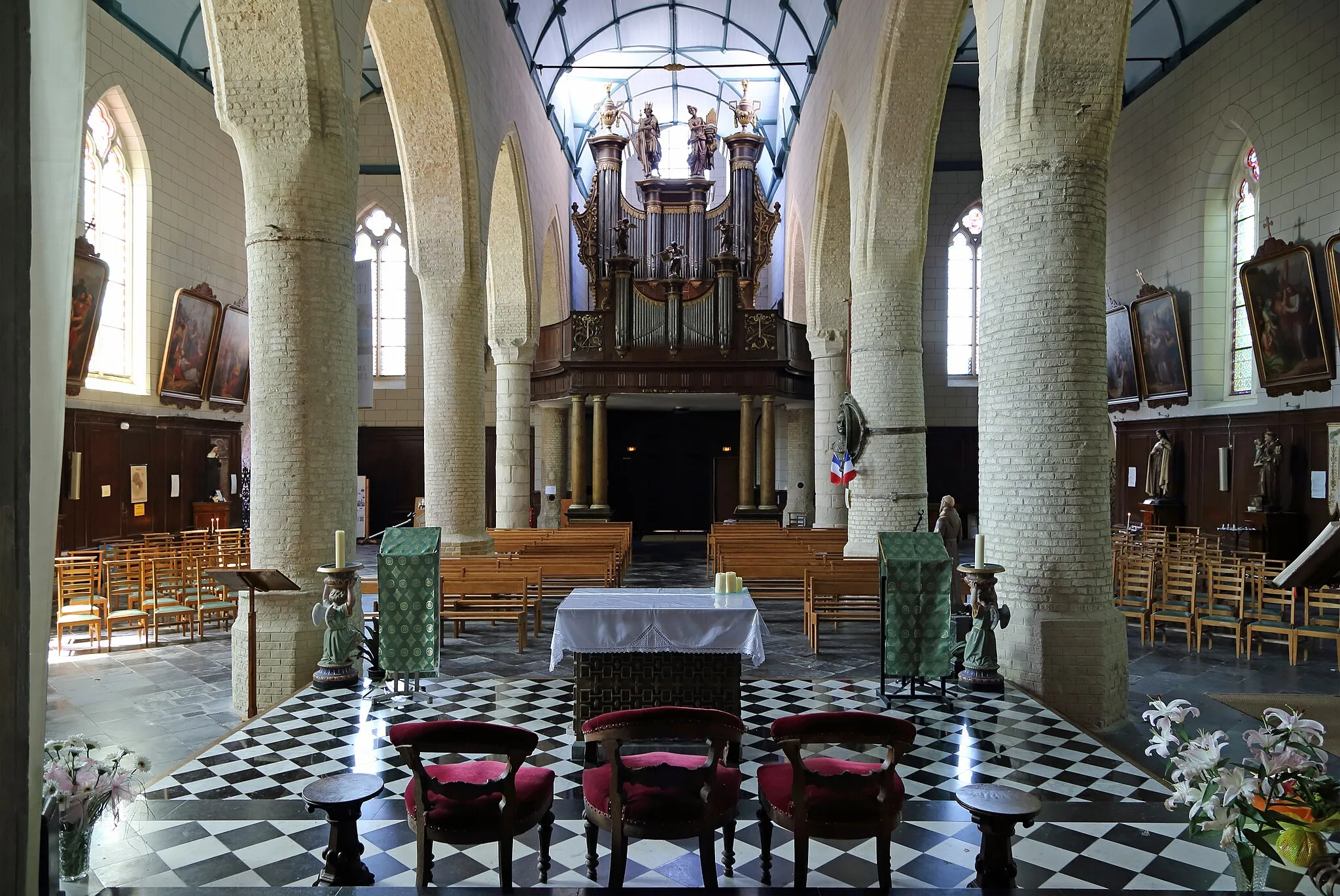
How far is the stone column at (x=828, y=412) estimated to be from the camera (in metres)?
16.8

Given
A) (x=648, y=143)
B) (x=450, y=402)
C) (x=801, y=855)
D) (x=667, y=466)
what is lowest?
(x=801, y=855)

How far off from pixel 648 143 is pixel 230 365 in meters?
12.0

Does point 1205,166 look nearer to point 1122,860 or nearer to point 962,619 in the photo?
point 962,619

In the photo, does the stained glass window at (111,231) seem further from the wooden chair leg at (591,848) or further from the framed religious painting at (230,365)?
the wooden chair leg at (591,848)

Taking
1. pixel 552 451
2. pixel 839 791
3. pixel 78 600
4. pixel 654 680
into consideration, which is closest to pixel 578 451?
pixel 552 451

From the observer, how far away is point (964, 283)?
842 inches

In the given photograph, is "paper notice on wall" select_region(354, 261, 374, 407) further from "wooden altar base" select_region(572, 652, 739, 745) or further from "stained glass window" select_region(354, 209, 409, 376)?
"stained glass window" select_region(354, 209, 409, 376)

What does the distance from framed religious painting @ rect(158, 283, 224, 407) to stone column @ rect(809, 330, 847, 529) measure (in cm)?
1051

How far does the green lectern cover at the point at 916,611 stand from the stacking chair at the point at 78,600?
23.8ft

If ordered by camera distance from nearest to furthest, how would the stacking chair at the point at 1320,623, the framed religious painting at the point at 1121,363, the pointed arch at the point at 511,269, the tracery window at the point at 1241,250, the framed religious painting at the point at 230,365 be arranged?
the stacking chair at the point at 1320,623
the tracery window at the point at 1241,250
the framed religious painting at the point at 230,365
the framed religious painting at the point at 1121,363
the pointed arch at the point at 511,269

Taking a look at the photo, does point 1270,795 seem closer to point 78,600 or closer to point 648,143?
point 78,600

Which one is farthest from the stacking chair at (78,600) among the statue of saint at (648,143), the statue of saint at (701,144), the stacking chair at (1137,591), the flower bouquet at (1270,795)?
the statue of saint at (701,144)

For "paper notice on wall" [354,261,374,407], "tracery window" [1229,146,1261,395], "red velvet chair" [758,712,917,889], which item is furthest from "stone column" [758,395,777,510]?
"red velvet chair" [758,712,917,889]

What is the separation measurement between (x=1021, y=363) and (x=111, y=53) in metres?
13.4
